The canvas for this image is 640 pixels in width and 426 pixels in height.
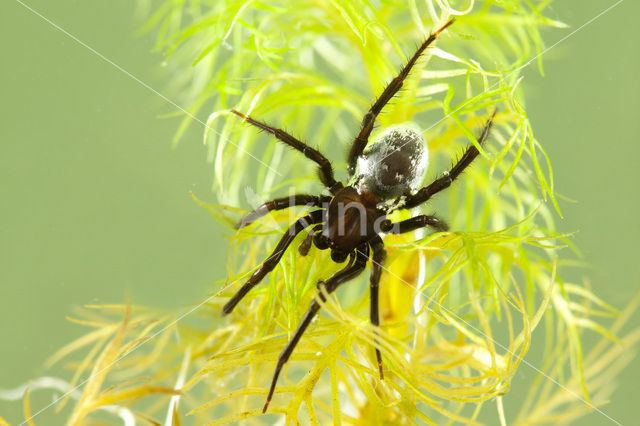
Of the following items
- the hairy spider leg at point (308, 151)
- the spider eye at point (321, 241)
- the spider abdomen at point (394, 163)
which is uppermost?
the hairy spider leg at point (308, 151)

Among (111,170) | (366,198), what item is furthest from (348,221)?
(111,170)

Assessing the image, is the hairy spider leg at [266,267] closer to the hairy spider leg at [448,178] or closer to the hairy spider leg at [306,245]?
the hairy spider leg at [306,245]

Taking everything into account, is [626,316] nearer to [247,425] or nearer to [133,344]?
[247,425]

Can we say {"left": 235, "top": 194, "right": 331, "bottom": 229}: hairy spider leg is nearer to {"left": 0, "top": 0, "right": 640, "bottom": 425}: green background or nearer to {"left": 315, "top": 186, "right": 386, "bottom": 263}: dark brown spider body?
{"left": 315, "top": 186, "right": 386, "bottom": 263}: dark brown spider body

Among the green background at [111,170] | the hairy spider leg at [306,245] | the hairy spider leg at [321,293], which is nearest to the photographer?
the hairy spider leg at [321,293]

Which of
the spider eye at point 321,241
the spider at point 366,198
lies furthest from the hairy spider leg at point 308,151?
the spider eye at point 321,241

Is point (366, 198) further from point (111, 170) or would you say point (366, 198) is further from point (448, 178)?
point (111, 170)

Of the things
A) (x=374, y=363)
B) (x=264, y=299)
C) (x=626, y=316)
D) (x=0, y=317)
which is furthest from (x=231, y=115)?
(x=626, y=316)

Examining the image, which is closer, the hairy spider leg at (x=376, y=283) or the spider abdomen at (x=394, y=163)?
the hairy spider leg at (x=376, y=283)
